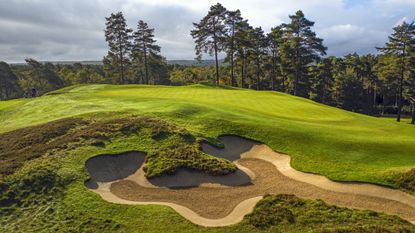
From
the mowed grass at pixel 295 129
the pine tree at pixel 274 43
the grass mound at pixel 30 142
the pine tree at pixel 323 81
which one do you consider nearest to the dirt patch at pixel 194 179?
the mowed grass at pixel 295 129

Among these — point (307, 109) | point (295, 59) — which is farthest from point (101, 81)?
point (307, 109)

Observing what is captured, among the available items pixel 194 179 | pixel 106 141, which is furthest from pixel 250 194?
pixel 106 141

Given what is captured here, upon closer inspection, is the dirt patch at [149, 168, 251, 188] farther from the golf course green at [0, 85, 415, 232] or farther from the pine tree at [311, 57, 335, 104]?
the pine tree at [311, 57, 335, 104]

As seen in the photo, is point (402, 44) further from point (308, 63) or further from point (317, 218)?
point (317, 218)

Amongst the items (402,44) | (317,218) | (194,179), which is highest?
(402,44)

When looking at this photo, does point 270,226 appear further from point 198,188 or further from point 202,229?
point 198,188
